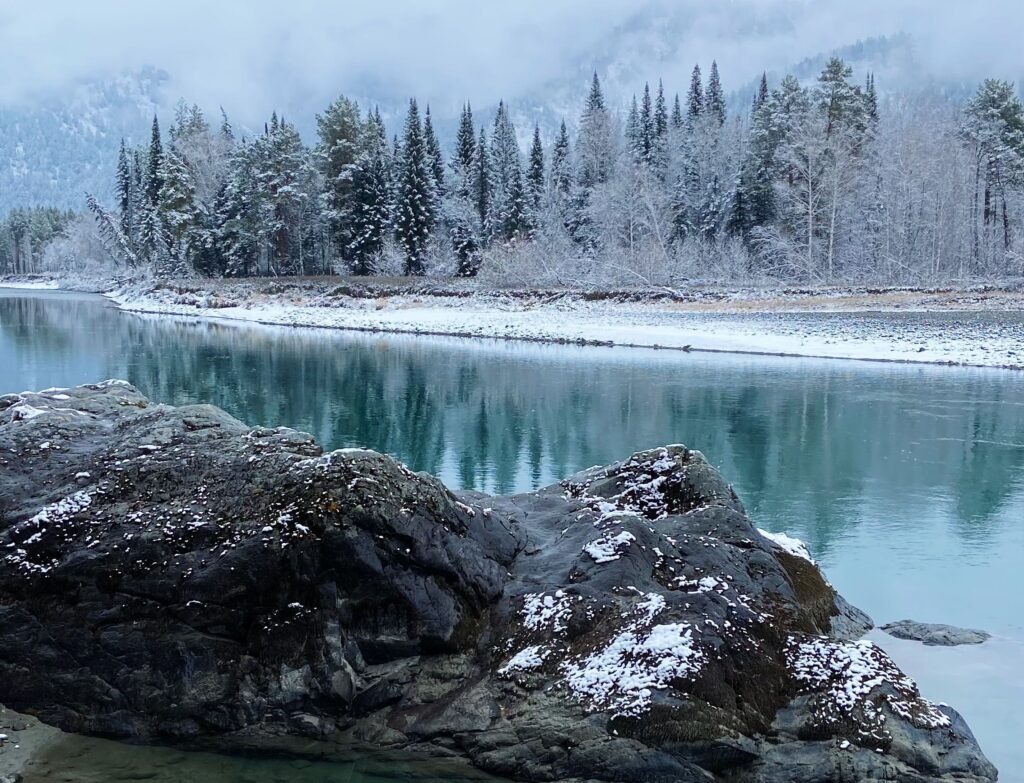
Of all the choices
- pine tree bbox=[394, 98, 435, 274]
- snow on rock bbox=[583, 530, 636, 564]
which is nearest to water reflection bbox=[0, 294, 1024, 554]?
snow on rock bbox=[583, 530, 636, 564]

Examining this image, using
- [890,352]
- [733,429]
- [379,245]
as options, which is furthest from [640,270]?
[733,429]

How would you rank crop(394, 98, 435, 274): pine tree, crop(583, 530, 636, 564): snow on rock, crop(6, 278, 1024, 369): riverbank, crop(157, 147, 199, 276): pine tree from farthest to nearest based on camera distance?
crop(157, 147, 199, 276): pine tree
crop(394, 98, 435, 274): pine tree
crop(6, 278, 1024, 369): riverbank
crop(583, 530, 636, 564): snow on rock

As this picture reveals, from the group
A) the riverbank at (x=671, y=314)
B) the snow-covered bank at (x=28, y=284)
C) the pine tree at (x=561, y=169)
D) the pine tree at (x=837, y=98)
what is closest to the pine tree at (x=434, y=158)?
the pine tree at (x=561, y=169)

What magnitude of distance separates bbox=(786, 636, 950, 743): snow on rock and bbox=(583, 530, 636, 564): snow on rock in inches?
57.0

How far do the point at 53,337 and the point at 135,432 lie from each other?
35423 mm

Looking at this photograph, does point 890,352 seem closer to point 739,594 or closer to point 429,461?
point 429,461

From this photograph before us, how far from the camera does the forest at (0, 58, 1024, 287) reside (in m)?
56.2

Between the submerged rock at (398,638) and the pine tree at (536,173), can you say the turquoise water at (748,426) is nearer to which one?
the submerged rock at (398,638)

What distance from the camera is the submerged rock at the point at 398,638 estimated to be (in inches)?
225

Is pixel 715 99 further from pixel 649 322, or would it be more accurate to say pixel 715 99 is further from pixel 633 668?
pixel 633 668

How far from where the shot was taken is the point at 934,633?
8.21 m

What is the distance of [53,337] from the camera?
3853 centimetres

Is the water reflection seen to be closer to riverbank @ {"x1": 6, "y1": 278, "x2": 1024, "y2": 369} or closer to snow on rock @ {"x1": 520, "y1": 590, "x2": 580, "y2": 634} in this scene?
riverbank @ {"x1": 6, "y1": 278, "x2": 1024, "y2": 369}

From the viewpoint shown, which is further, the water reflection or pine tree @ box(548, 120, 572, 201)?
pine tree @ box(548, 120, 572, 201)
